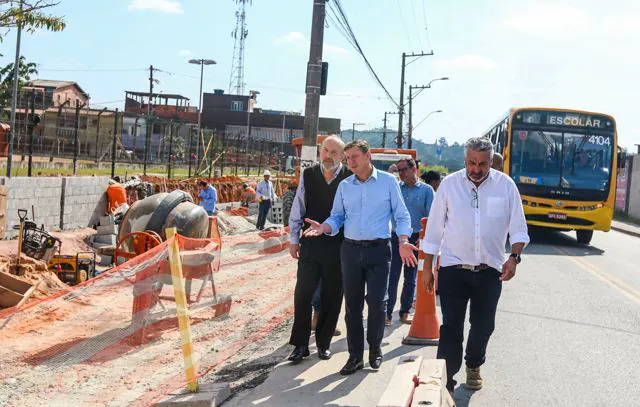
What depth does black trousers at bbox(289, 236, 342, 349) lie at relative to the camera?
22.9ft

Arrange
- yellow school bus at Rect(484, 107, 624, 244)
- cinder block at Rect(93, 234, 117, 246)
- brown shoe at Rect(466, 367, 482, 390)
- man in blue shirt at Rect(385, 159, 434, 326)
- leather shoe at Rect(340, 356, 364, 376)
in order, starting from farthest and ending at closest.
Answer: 1. yellow school bus at Rect(484, 107, 624, 244)
2. cinder block at Rect(93, 234, 117, 246)
3. man in blue shirt at Rect(385, 159, 434, 326)
4. leather shoe at Rect(340, 356, 364, 376)
5. brown shoe at Rect(466, 367, 482, 390)

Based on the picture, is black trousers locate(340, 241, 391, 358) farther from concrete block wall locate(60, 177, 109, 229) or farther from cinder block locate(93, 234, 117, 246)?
concrete block wall locate(60, 177, 109, 229)

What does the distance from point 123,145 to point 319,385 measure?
24754 mm

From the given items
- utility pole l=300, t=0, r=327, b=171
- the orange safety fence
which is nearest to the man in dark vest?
the orange safety fence

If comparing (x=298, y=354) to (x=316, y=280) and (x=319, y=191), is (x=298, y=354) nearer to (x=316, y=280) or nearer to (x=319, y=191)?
(x=316, y=280)

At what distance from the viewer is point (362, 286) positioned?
6688 mm

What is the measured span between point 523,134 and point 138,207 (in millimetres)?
11798

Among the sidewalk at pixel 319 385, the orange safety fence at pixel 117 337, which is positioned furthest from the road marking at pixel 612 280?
the orange safety fence at pixel 117 337

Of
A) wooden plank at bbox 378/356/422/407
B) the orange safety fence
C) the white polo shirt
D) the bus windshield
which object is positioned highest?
the bus windshield

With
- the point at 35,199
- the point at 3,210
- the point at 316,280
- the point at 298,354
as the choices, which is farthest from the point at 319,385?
the point at 35,199

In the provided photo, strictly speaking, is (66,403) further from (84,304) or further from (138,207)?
(138,207)

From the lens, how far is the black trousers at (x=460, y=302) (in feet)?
18.9

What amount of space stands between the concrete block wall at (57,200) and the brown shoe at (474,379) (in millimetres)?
11572

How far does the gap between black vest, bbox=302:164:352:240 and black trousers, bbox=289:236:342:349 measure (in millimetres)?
284
